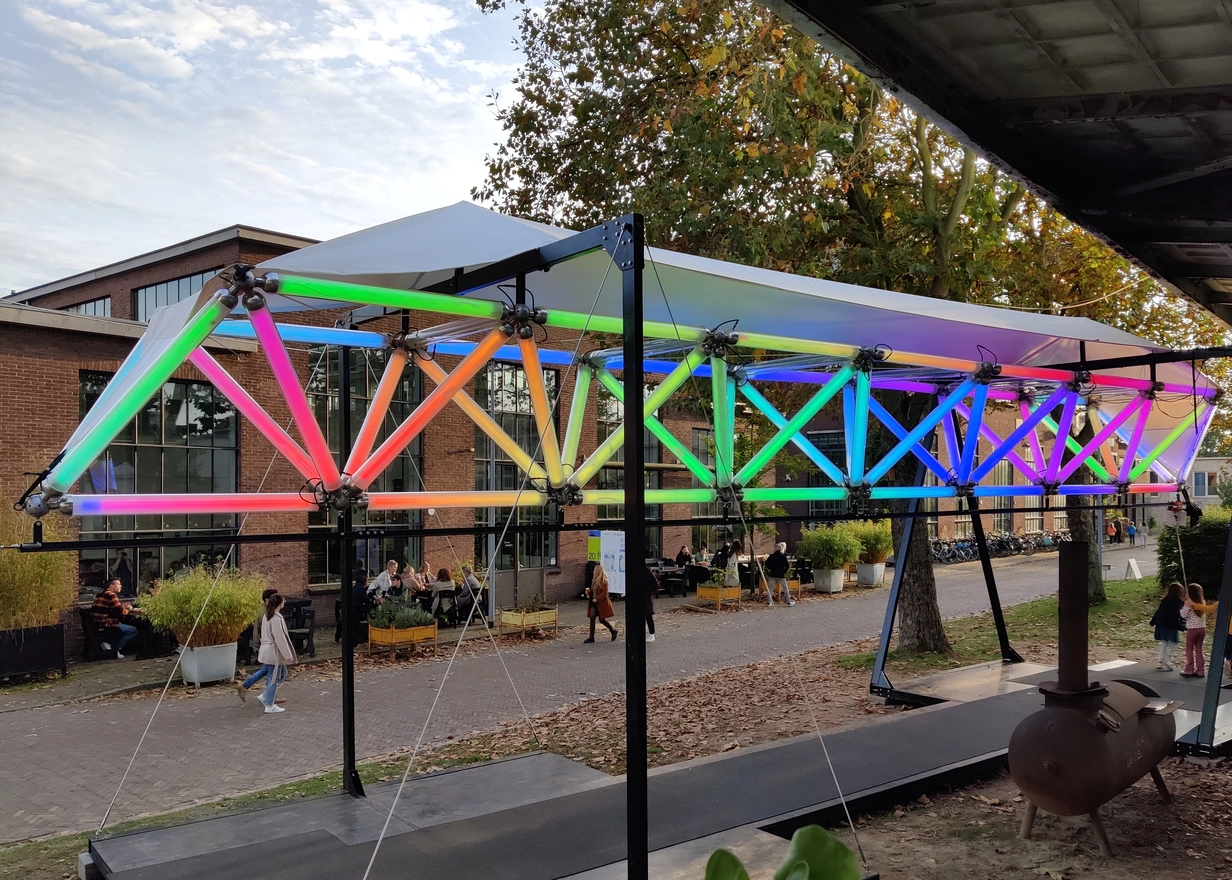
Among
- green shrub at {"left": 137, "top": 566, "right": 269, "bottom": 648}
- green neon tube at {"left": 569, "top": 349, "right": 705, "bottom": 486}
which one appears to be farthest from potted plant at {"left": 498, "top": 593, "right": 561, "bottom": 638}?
green neon tube at {"left": 569, "top": 349, "right": 705, "bottom": 486}

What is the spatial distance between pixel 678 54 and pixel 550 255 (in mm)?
7895

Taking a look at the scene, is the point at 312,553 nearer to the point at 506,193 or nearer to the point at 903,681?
the point at 506,193

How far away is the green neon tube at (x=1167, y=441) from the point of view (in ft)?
32.6

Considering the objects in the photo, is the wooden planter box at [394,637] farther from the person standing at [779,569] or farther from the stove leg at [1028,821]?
the stove leg at [1028,821]

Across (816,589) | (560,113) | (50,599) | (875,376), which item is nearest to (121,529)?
(50,599)

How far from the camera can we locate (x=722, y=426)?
6.14 m

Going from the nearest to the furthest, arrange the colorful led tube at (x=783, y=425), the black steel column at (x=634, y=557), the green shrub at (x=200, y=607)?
the black steel column at (x=634, y=557) → the colorful led tube at (x=783, y=425) → the green shrub at (x=200, y=607)

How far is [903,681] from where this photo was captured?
1218 centimetres

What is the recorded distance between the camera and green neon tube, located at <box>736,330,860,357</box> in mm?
6266

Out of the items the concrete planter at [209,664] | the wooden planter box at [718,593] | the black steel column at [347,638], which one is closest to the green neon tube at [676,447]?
the black steel column at [347,638]

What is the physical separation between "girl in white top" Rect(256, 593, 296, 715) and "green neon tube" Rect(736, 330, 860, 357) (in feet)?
26.3

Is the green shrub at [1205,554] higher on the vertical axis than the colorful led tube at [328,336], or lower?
lower

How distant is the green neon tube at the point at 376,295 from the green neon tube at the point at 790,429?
7.23 feet

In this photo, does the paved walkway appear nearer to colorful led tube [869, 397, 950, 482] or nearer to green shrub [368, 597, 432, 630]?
green shrub [368, 597, 432, 630]
